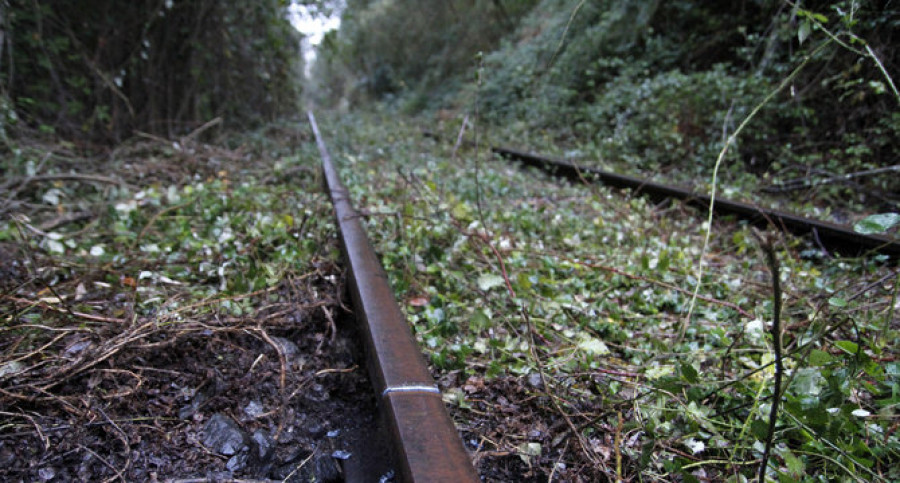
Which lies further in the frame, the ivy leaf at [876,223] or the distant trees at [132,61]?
the distant trees at [132,61]

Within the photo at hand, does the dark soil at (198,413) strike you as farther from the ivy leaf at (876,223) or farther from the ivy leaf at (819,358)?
the ivy leaf at (876,223)

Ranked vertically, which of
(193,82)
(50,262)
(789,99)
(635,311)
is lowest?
(635,311)

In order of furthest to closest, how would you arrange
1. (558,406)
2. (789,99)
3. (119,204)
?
1. (789,99)
2. (119,204)
3. (558,406)

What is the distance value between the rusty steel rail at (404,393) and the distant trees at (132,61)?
4.11m

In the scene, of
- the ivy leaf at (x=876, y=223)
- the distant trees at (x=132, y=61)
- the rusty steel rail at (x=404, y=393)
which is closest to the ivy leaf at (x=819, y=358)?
the ivy leaf at (x=876, y=223)

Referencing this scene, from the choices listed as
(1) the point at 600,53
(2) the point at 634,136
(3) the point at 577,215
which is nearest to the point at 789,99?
Result: (2) the point at 634,136

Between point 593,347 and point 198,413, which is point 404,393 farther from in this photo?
point 593,347

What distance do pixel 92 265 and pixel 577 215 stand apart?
10.2 ft

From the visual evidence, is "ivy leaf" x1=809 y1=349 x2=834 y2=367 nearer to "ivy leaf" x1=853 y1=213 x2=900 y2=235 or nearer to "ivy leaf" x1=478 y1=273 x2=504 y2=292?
"ivy leaf" x1=853 y1=213 x2=900 y2=235

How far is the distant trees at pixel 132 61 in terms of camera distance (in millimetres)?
4887

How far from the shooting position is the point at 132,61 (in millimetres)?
5906

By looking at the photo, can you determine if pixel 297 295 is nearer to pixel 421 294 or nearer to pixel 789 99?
pixel 421 294

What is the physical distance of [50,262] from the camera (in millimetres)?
2133

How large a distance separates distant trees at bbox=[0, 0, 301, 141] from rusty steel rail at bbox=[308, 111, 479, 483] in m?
4.11
